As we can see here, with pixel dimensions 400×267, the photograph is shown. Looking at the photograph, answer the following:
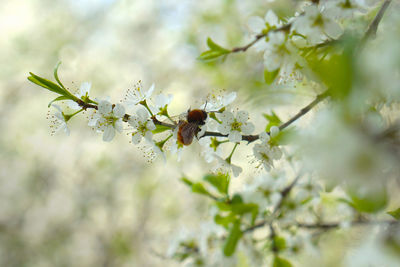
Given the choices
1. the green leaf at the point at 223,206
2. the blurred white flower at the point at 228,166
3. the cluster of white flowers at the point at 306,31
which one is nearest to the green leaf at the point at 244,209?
the green leaf at the point at 223,206

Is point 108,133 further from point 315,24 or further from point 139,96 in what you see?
point 315,24

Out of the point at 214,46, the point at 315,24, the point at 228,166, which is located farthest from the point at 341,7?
the point at 228,166

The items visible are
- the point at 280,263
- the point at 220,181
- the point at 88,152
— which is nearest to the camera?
the point at 220,181

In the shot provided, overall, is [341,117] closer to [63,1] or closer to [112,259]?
[112,259]

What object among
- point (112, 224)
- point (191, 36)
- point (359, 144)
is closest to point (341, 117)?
point (359, 144)

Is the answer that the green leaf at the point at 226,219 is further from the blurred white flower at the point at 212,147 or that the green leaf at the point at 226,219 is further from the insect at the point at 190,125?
the insect at the point at 190,125

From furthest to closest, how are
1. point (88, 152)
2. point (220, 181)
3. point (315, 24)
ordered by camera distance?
point (88, 152) < point (220, 181) < point (315, 24)

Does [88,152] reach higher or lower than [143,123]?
lower
